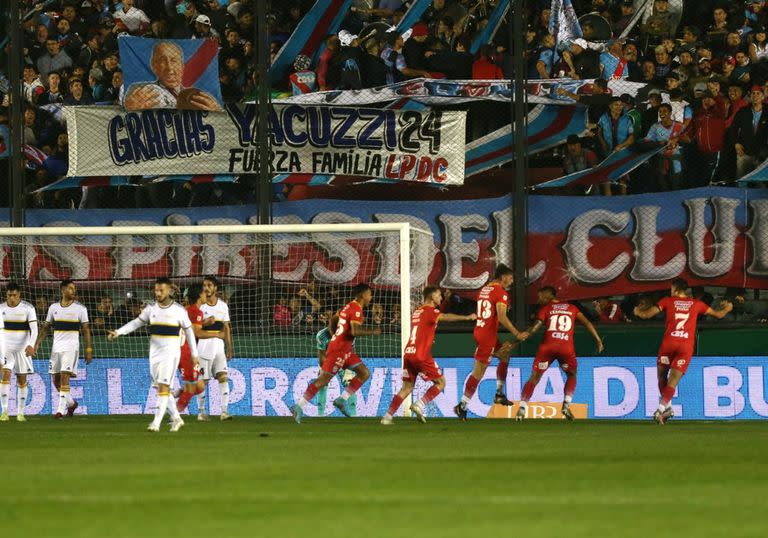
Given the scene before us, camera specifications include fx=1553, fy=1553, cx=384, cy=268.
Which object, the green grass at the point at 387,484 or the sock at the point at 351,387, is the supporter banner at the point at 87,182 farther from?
the green grass at the point at 387,484

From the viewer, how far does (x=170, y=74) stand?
79.2 feet

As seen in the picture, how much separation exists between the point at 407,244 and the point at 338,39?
4.05m

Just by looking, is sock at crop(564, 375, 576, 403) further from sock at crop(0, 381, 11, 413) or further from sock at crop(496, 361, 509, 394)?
sock at crop(0, 381, 11, 413)

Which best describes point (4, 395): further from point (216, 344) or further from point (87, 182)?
point (87, 182)

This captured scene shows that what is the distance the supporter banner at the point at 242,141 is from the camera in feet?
78.5

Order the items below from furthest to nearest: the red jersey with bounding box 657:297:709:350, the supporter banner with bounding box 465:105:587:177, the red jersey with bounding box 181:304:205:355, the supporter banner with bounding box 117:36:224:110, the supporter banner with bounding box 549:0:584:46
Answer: the supporter banner with bounding box 117:36:224:110 → the supporter banner with bounding box 549:0:584:46 → the supporter banner with bounding box 465:105:587:177 → the red jersey with bounding box 181:304:205:355 → the red jersey with bounding box 657:297:709:350

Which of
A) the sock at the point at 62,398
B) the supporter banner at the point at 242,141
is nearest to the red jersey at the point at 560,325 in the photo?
the supporter banner at the point at 242,141

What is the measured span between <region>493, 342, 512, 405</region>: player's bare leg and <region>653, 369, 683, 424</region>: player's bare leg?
215cm

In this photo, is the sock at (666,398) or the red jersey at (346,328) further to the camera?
the sock at (666,398)

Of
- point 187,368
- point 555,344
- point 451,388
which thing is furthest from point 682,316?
point 187,368

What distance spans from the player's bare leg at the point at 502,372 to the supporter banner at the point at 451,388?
0.96m

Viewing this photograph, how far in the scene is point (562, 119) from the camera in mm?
23359

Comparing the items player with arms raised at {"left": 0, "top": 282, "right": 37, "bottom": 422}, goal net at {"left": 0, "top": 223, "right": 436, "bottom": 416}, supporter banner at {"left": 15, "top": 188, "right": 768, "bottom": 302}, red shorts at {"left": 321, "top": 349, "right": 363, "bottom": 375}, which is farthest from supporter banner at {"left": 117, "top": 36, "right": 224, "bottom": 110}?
red shorts at {"left": 321, "top": 349, "right": 363, "bottom": 375}

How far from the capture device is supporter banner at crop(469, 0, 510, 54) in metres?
24.2
